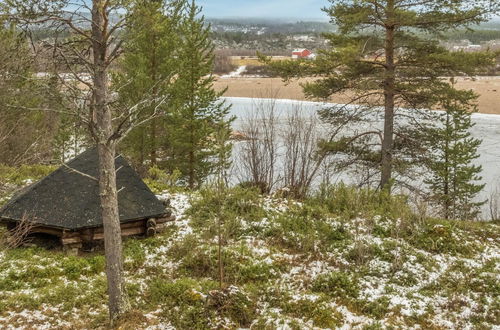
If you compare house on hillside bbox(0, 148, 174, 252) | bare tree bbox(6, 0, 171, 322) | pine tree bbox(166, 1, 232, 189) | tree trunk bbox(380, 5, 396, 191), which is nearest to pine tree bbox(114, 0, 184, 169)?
pine tree bbox(166, 1, 232, 189)

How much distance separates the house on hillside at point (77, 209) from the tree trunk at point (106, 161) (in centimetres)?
254

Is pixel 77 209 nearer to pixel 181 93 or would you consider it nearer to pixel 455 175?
pixel 181 93

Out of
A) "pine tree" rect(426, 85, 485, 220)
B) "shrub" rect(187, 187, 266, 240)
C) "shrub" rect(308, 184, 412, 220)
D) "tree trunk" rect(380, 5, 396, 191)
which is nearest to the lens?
"shrub" rect(187, 187, 266, 240)

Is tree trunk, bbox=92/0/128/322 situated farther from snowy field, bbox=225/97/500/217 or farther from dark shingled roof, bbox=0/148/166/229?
snowy field, bbox=225/97/500/217

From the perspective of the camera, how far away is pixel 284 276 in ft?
22.1

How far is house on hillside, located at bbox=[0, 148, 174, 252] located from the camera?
24.2 ft

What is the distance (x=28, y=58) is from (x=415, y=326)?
5.90 m

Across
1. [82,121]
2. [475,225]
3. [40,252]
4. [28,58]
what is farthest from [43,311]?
[475,225]

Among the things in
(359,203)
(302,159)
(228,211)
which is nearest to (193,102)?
(302,159)

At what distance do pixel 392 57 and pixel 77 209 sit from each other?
29.4ft

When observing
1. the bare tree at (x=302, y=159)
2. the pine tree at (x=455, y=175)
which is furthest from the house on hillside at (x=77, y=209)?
the pine tree at (x=455, y=175)

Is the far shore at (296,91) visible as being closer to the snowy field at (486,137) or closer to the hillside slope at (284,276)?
the snowy field at (486,137)

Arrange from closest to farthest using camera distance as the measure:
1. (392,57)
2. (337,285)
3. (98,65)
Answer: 1. (98,65)
2. (337,285)
3. (392,57)

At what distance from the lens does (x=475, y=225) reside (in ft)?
29.1
